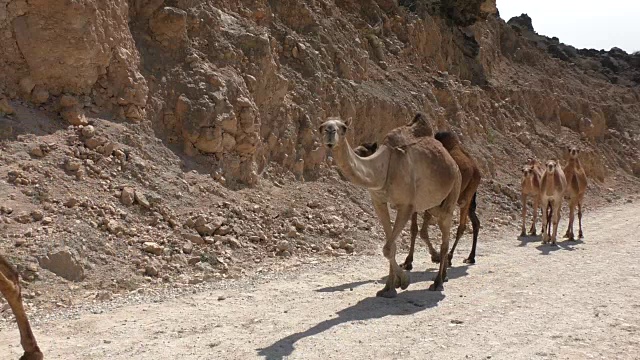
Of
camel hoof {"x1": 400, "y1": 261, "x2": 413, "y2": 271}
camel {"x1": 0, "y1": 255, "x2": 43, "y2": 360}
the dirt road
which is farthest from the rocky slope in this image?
camel {"x1": 0, "y1": 255, "x2": 43, "y2": 360}

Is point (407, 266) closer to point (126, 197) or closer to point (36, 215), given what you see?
point (126, 197)

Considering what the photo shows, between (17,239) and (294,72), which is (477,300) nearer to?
(17,239)

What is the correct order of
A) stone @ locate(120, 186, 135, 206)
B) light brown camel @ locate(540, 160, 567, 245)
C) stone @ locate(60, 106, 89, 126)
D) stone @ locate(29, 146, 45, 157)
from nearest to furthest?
1. stone @ locate(29, 146, 45, 157)
2. stone @ locate(120, 186, 135, 206)
3. stone @ locate(60, 106, 89, 126)
4. light brown camel @ locate(540, 160, 567, 245)

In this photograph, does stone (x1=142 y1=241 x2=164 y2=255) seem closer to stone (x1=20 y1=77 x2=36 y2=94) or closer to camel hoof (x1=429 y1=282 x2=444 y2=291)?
stone (x1=20 y1=77 x2=36 y2=94)

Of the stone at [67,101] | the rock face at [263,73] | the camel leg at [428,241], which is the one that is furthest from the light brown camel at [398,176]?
the stone at [67,101]

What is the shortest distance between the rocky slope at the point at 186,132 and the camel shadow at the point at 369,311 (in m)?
2.91

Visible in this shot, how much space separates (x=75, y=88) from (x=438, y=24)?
788 inches

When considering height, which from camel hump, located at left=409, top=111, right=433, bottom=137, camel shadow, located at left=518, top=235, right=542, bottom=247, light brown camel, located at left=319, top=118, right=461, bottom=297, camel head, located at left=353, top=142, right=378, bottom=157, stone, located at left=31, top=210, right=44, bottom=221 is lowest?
camel shadow, located at left=518, top=235, right=542, bottom=247

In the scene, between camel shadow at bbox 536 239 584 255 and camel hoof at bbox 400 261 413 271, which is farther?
camel shadow at bbox 536 239 584 255

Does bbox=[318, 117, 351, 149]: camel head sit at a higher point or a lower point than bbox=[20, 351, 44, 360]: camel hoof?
higher

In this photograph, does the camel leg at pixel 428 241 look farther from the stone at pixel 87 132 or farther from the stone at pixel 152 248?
the stone at pixel 87 132

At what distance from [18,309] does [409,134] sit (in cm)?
586

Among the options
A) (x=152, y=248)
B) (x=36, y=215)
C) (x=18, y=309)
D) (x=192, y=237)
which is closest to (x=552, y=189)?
(x=192, y=237)

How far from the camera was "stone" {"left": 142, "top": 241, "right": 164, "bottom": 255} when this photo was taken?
10.1 meters
